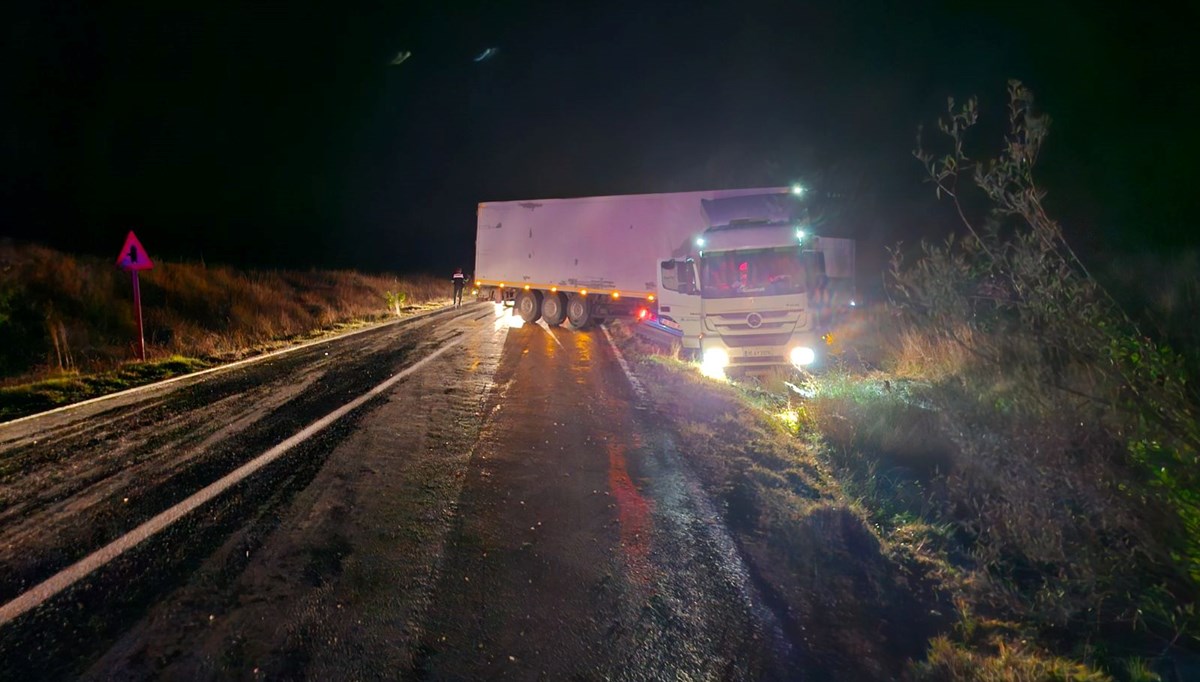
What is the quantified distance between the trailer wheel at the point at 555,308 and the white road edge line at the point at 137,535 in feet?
51.4

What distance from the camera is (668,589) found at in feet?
14.2

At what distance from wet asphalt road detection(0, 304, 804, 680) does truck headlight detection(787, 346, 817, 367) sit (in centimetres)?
513

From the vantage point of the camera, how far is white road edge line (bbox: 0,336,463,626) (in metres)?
4.05

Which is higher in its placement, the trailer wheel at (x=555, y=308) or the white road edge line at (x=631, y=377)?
the trailer wheel at (x=555, y=308)

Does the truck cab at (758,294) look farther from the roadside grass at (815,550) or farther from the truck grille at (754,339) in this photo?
the roadside grass at (815,550)

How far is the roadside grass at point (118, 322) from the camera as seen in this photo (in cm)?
1205

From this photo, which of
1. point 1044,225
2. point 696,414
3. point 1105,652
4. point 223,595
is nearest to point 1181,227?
point 696,414

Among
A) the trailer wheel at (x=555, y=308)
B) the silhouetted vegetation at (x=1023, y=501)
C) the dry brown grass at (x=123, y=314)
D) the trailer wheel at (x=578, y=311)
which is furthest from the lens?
the trailer wheel at (x=555, y=308)

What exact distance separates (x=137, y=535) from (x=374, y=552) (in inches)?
72.4

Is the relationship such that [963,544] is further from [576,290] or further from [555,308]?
[555,308]

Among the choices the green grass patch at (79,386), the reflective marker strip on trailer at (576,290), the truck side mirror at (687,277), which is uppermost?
the truck side mirror at (687,277)

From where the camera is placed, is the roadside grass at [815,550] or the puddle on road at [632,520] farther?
the puddle on road at [632,520]

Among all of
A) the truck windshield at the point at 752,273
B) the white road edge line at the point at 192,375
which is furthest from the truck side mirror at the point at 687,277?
the white road edge line at the point at 192,375

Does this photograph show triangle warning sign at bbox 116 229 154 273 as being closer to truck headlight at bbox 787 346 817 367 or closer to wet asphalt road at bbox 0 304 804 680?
wet asphalt road at bbox 0 304 804 680
